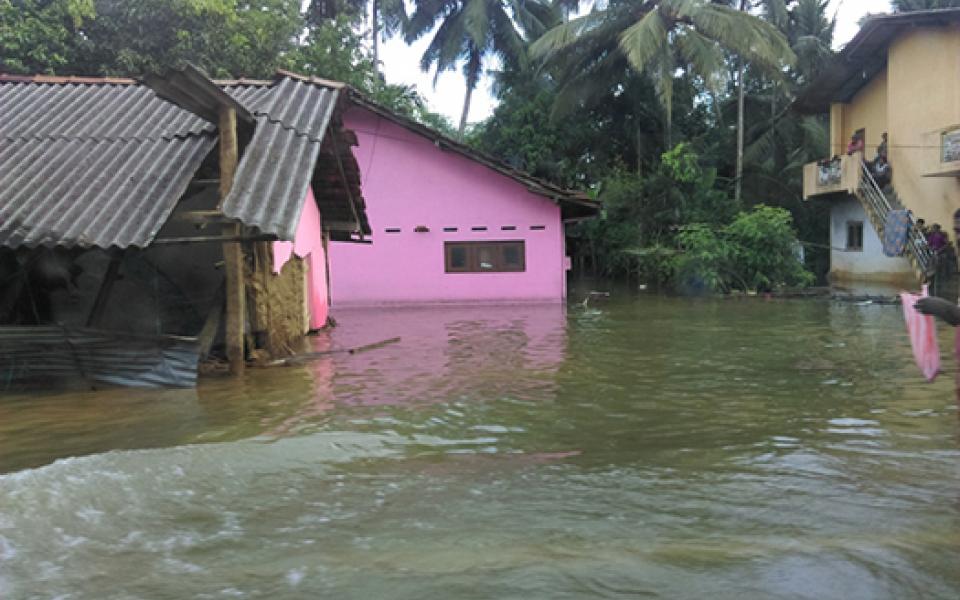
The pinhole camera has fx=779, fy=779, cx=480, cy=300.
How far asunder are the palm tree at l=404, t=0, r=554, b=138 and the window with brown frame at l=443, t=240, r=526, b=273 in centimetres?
1102

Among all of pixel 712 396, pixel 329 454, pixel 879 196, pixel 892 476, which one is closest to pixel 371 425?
pixel 329 454

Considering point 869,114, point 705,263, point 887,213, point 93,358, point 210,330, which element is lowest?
point 93,358

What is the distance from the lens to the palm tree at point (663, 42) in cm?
2348

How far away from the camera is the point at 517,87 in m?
30.7

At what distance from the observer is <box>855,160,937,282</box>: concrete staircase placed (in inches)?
760

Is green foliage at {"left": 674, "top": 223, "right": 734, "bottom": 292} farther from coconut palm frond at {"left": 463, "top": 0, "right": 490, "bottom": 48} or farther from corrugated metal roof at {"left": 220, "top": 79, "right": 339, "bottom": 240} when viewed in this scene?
corrugated metal roof at {"left": 220, "top": 79, "right": 339, "bottom": 240}

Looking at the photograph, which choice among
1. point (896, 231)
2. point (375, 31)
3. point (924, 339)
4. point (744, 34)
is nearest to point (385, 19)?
point (375, 31)

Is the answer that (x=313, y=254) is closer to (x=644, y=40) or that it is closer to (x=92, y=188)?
(x=92, y=188)

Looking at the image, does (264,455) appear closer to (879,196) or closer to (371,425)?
(371,425)

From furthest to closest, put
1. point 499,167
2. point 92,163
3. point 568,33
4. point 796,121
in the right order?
point 796,121
point 568,33
point 499,167
point 92,163

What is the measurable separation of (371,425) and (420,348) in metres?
5.46

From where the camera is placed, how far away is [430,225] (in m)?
21.0

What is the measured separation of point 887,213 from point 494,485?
19545 mm

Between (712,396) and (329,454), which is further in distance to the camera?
(712,396)
